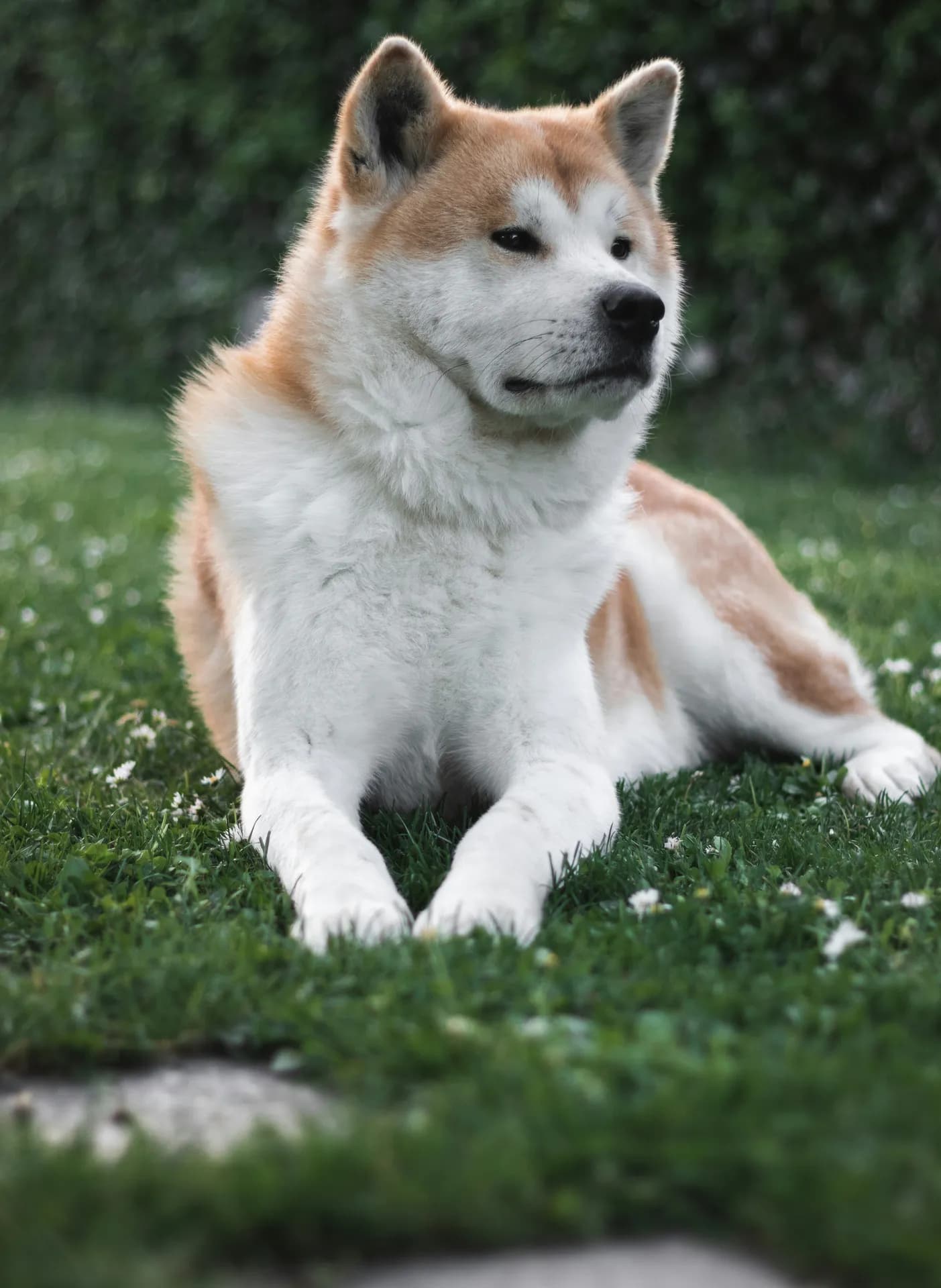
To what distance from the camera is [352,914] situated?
2135 millimetres

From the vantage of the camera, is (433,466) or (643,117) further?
(643,117)

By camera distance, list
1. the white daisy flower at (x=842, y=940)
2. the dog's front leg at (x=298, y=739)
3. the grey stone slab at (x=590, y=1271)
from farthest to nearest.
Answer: the dog's front leg at (x=298, y=739)
the white daisy flower at (x=842, y=940)
the grey stone slab at (x=590, y=1271)

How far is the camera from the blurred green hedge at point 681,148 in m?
7.80

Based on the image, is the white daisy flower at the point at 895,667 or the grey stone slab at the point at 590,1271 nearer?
the grey stone slab at the point at 590,1271

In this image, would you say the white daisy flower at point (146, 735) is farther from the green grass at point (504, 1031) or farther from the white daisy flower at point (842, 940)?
the white daisy flower at point (842, 940)

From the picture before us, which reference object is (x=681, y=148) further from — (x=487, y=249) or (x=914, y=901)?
(x=914, y=901)

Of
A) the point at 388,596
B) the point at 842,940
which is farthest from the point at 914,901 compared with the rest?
the point at 388,596

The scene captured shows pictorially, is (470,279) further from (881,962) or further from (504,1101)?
(504,1101)

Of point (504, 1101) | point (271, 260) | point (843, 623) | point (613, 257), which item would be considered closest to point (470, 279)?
point (613, 257)

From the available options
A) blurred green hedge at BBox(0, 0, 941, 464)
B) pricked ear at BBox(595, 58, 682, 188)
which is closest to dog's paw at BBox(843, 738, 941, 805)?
pricked ear at BBox(595, 58, 682, 188)

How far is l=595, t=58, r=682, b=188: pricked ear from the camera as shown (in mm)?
3066

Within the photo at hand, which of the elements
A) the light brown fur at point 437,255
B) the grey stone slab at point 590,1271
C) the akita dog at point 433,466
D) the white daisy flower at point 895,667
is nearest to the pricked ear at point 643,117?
the light brown fur at point 437,255

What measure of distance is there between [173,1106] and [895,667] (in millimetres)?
2950

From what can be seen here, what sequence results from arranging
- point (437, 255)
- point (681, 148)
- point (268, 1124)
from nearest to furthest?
point (268, 1124), point (437, 255), point (681, 148)
